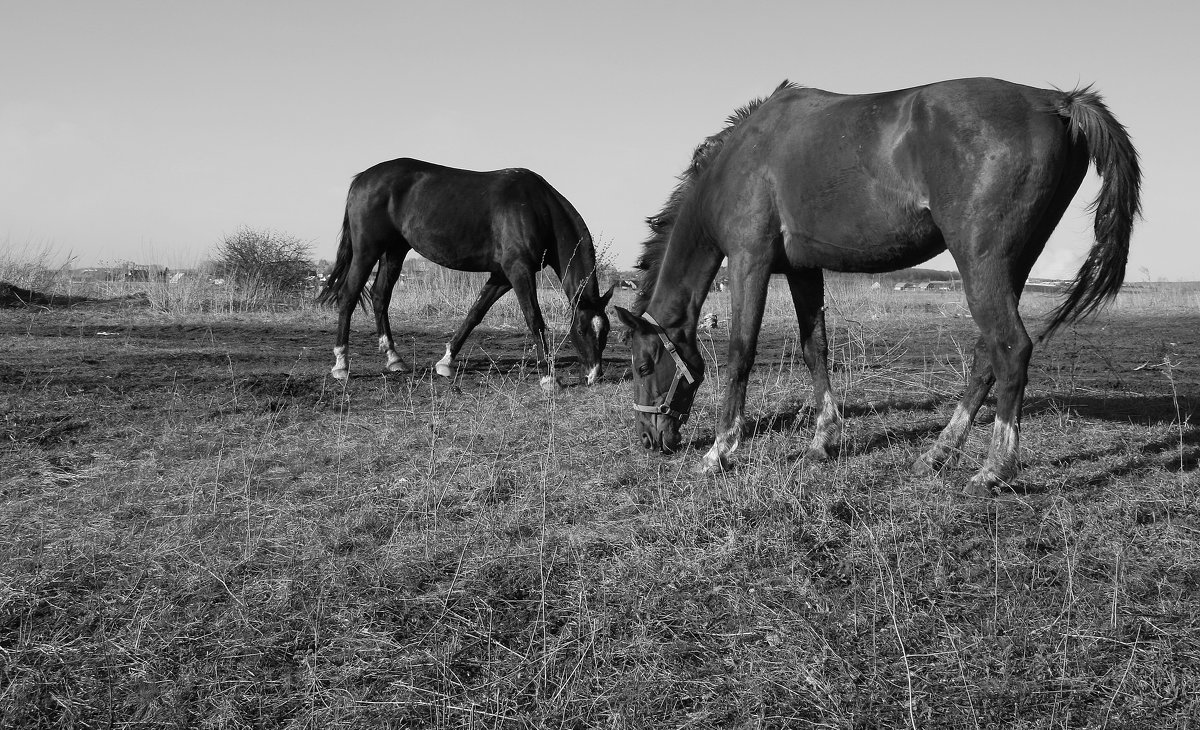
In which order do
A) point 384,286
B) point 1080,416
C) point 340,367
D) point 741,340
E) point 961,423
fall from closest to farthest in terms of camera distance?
point 961,423, point 741,340, point 1080,416, point 340,367, point 384,286

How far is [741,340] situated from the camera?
5.11m

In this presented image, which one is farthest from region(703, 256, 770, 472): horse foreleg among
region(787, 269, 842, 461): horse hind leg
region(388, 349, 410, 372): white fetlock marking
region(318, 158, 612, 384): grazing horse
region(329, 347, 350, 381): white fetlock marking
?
region(388, 349, 410, 372): white fetlock marking

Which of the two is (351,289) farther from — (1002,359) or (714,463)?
(1002,359)

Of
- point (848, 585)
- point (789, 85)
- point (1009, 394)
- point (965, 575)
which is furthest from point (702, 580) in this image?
point (789, 85)

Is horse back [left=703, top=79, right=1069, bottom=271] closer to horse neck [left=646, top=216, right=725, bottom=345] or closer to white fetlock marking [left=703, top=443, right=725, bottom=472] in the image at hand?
horse neck [left=646, top=216, right=725, bottom=345]

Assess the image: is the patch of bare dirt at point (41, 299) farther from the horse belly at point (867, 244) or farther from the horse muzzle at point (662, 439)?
the horse belly at point (867, 244)

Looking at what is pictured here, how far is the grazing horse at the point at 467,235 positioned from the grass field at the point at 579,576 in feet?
8.29

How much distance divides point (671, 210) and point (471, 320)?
340 centimetres

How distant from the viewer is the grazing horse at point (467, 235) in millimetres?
8469

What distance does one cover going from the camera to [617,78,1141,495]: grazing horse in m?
4.16

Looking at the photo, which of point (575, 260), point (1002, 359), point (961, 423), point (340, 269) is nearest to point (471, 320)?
point (575, 260)

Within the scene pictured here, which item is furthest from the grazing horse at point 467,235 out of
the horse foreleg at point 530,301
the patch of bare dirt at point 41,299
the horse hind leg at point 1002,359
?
the patch of bare dirt at point 41,299

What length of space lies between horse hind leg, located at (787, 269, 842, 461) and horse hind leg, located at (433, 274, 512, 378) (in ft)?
13.1

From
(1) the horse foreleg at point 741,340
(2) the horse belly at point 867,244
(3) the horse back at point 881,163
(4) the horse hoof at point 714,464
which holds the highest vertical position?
(3) the horse back at point 881,163
